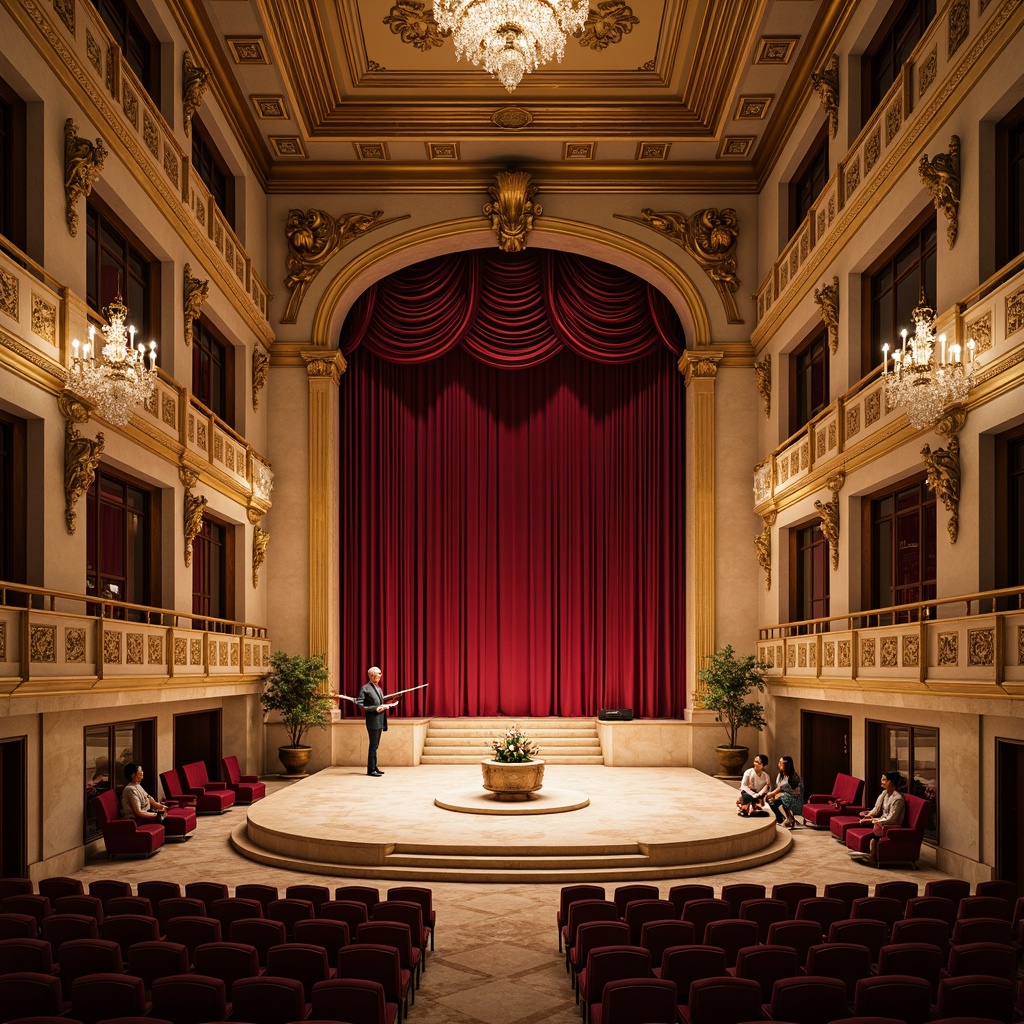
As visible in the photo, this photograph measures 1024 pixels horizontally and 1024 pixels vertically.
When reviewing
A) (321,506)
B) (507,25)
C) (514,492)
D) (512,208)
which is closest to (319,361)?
(321,506)

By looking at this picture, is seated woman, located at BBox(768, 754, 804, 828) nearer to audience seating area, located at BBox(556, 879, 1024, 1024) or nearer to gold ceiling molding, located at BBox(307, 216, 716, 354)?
audience seating area, located at BBox(556, 879, 1024, 1024)

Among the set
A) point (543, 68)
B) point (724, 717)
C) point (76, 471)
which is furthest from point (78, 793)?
point (543, 68)

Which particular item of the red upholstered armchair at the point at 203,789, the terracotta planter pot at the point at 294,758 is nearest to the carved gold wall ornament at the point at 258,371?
the terracotta planter pot at the point at 294,758

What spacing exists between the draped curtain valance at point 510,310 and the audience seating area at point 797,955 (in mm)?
15407

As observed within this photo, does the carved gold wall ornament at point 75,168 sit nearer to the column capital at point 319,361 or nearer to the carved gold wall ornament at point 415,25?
the carved gold wall ornament at point 415,25

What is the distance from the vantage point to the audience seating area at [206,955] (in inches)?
215

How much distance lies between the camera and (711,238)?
20844 millimetres

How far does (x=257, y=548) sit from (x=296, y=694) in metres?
2.71

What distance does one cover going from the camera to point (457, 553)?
22797 millimetres

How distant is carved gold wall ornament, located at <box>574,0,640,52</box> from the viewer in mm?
16938

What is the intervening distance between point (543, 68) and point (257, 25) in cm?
487

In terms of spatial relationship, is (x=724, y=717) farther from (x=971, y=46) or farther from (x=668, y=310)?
(x=971, y=46)

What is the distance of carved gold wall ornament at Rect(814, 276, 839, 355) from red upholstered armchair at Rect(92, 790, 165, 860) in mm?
11351

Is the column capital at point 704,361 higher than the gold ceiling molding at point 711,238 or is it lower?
lower
